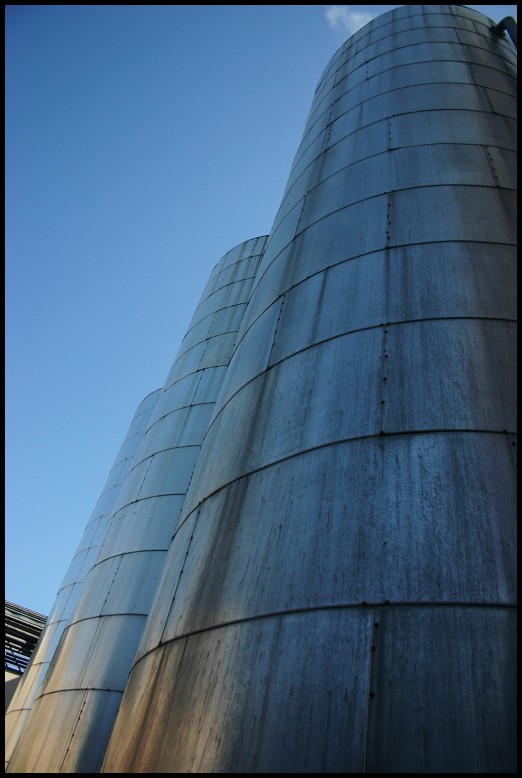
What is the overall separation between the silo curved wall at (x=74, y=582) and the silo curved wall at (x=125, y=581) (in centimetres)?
875

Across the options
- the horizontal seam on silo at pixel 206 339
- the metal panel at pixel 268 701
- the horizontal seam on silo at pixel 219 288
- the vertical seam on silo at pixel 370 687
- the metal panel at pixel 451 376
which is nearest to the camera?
the vertical seam on silo at pixel 370 687

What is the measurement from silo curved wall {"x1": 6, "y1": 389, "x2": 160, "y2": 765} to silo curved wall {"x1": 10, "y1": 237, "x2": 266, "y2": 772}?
28.7ft

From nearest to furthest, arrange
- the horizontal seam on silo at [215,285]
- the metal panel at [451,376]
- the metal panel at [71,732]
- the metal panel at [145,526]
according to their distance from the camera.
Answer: the metal panel at [451,376]
the metal panel at [71,732]
the metal panel at [145,526]
the horizontal seam on silo at [215,285]

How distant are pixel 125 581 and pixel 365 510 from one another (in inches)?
385

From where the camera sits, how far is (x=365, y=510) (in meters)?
4.20

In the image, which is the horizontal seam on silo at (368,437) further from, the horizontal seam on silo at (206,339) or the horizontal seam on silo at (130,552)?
the horizontal seam on silo at (206,339)

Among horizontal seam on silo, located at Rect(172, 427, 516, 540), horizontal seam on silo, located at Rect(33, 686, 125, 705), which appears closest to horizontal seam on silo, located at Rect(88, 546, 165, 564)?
horizontal seam on silo, located at Rect(33, 686, 125, 705)

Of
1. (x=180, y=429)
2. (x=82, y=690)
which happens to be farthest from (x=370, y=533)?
(x=180, y=429)

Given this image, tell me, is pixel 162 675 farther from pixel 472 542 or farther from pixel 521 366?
pixel 521 366

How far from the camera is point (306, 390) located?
5547 millimetres

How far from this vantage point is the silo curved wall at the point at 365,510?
3293mm

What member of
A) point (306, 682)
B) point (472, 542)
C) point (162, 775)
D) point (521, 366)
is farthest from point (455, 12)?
point (162, 775)

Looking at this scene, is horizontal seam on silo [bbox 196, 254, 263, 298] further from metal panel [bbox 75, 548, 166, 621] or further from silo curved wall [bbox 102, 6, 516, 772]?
silo curved wall [bbox 102, 6, 516, 772]

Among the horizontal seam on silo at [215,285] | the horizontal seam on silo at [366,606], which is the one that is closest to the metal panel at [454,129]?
the horizontal seam on silo at [366,606]
